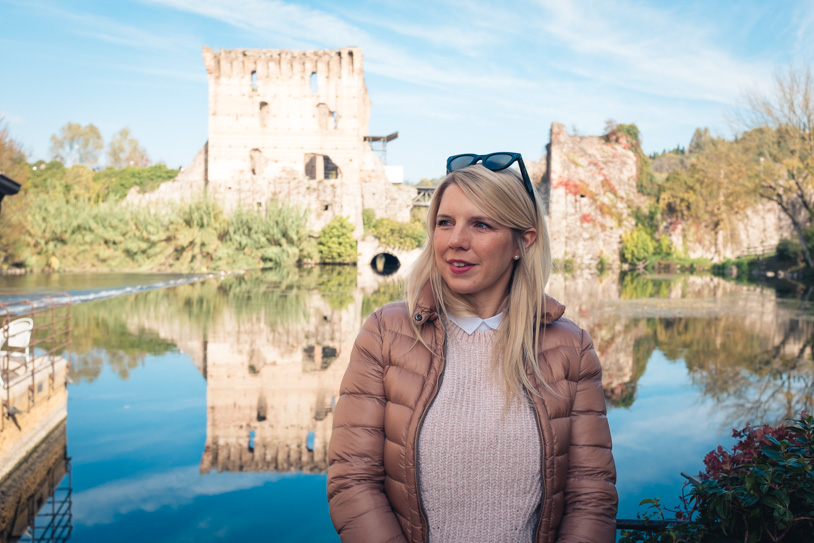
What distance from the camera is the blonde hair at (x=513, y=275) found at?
68.2 inches

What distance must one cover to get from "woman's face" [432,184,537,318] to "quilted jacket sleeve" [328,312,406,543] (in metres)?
0.28

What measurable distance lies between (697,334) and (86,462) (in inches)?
408

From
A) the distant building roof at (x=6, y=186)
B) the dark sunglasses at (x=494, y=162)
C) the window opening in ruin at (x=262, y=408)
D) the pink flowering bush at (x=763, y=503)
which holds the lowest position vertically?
the window opening in ruin at (x=262, y=408)

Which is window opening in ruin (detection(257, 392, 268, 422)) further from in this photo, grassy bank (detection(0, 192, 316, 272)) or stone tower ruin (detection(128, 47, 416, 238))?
stone tower ruin (detection(128, 47, 416, 238))

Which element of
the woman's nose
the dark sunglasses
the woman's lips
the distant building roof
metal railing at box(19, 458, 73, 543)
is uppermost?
the distant building roof

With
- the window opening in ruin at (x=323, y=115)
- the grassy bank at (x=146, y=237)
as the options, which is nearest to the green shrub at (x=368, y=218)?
the grassy bank at (x=146, y=237)

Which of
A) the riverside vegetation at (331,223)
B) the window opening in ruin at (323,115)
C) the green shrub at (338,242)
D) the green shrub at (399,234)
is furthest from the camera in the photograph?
the window opening in ruin at (323,115)

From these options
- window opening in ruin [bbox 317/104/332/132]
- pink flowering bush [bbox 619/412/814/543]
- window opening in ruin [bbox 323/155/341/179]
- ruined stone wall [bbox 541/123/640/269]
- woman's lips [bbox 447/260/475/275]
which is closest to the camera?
woman's lips [bbox 447/260/475/275]

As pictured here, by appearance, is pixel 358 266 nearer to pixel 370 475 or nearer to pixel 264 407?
pixel 264 407

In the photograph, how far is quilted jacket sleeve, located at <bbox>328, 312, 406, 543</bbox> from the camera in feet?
5.53

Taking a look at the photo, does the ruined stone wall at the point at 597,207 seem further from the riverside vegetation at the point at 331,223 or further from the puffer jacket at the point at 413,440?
the puffer jacket at the point at 413,440

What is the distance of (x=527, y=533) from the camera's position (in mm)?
1735

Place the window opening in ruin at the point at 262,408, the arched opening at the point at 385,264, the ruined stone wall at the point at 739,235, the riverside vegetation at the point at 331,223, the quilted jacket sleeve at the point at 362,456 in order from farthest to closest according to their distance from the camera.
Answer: the ruined stone wall at the point at 739,235
the arched opening at the point at 385,264
the riverside vegetation at the point at 331,223
the window opening in ruin at the point at 262,408
the quilted jacket sleeve at the point at 362,456

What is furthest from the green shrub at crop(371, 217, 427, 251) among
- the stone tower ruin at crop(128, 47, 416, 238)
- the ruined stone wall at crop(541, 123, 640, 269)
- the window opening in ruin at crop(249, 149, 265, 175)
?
the ruined stone wall at crop(541, 123, 640, 269)
